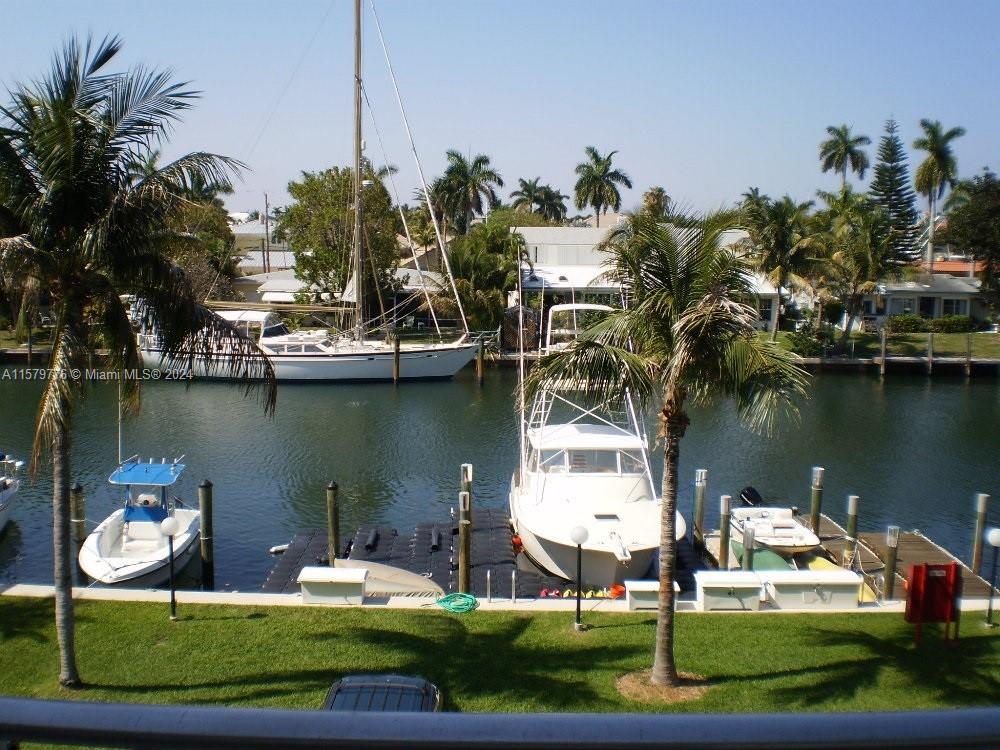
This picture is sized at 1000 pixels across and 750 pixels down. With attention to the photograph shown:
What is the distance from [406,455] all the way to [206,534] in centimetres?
1283

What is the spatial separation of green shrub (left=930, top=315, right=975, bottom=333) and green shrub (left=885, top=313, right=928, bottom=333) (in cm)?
84

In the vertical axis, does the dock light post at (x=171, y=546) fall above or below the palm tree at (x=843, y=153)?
below

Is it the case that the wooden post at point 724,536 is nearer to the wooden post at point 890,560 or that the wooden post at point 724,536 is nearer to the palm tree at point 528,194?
the wooden post at point 890,560

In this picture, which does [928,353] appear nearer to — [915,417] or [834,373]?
[834,373]

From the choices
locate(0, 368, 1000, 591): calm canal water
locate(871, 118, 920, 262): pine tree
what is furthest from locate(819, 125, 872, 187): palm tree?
locate(0, 368, 1000, 591): calm canal water

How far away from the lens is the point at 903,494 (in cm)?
2706

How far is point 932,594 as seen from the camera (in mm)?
12992

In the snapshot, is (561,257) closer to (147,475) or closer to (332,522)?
(147,475)

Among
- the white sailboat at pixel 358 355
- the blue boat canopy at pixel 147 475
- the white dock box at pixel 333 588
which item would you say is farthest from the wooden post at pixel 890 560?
the white sailboat at pixel 358 355

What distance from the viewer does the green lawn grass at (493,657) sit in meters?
11.4

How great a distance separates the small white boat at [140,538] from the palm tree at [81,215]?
659 centimetres

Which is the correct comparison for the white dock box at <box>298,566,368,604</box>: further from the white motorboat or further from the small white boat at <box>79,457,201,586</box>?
the white motorboat

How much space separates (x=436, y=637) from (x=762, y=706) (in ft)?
15.2

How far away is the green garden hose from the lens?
14.2m
